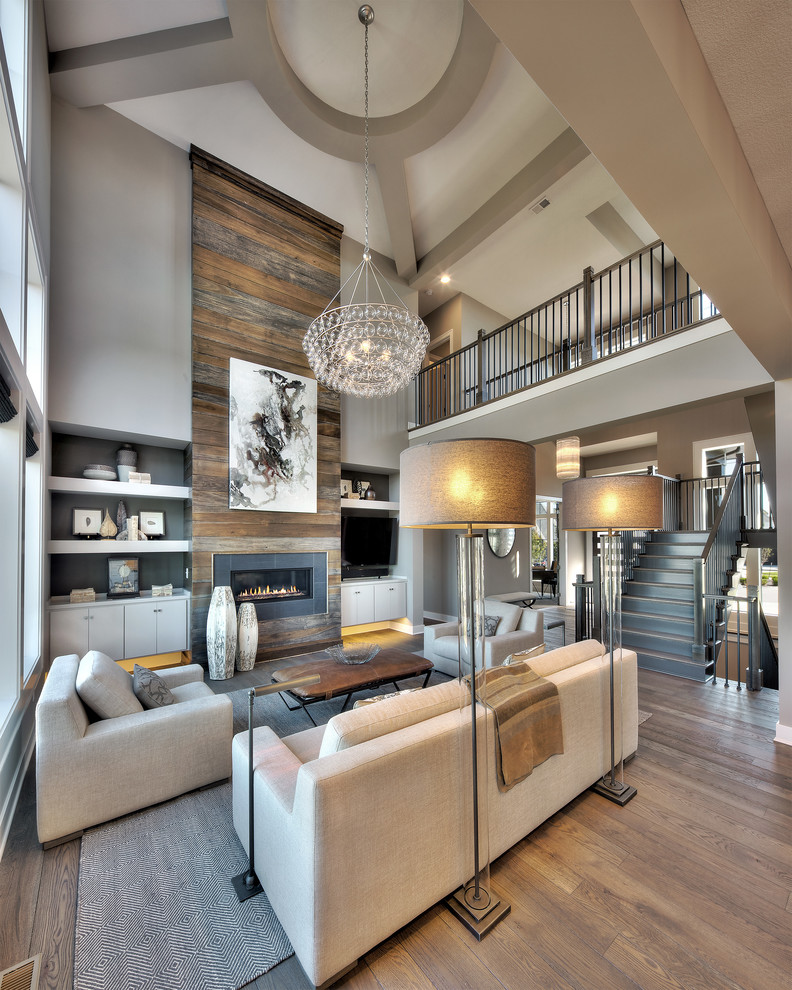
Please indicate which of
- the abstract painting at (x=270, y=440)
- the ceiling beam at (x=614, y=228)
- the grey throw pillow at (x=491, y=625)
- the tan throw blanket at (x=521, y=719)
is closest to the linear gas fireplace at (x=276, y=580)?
the abstract painting at (x=270, y=440)

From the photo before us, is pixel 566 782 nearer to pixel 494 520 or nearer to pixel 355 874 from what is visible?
pixel 355 874

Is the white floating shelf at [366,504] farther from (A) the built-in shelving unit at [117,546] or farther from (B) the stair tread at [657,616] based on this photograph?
(B) the stair tread at [657,616]

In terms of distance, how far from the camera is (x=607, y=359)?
14.9 feet

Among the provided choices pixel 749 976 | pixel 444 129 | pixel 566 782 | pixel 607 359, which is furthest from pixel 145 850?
pixel 444 129

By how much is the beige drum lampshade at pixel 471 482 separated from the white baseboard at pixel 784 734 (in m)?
3.19

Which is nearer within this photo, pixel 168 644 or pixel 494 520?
pixel 494 520

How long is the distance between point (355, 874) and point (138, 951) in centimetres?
87

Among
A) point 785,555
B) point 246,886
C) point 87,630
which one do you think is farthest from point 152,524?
point 785,555

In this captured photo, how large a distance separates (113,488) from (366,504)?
130 inches

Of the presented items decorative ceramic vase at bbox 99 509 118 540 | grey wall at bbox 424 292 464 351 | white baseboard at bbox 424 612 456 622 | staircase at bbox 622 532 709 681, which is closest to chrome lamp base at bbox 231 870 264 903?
Answer: decorative ceramic vase at bbox 99 509 118 540

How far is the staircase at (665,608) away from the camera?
4.87m

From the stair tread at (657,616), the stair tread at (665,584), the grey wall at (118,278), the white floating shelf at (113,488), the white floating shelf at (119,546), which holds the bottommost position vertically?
the stair tread at (657,616)

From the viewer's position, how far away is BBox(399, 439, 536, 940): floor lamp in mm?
1546

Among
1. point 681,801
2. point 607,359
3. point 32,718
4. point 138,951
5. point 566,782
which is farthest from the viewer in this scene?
point 607,359
